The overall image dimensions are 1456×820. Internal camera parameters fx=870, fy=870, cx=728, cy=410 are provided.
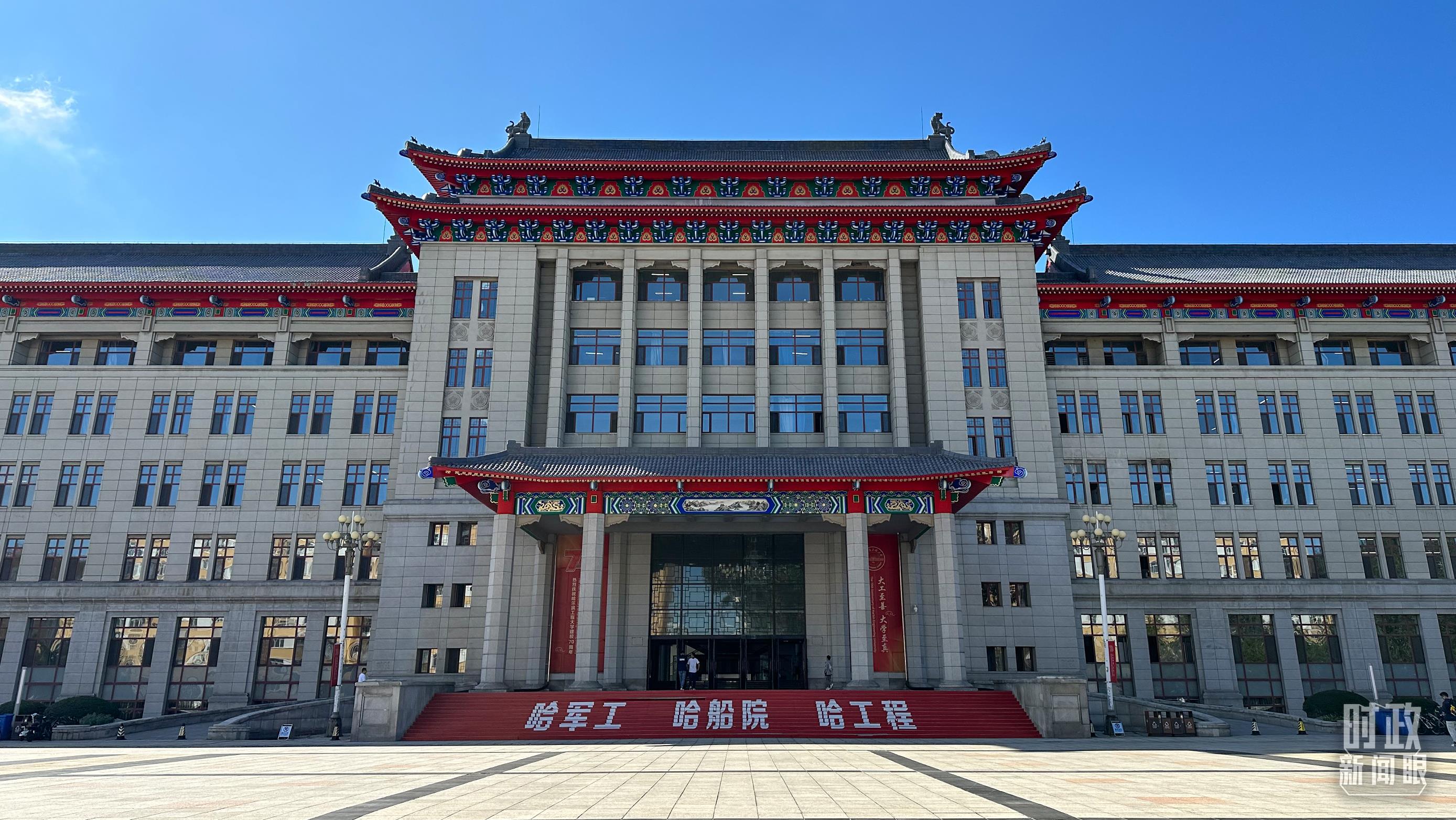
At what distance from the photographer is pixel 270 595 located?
37.3 metres

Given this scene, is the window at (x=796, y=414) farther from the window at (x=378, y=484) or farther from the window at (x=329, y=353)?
the window at (x=329, y=353)

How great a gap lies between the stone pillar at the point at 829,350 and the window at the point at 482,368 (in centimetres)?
1424

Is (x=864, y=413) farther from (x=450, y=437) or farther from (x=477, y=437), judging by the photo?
(x=450, y=437)

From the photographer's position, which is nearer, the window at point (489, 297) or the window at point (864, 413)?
the window at point (864, 413)

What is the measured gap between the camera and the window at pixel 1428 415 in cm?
3962

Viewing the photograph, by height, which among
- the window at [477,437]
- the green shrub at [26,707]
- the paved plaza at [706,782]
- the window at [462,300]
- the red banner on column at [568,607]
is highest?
the window at [462,300]

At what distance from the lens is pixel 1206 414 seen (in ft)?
131

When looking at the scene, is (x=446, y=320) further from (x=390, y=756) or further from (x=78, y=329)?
(x=390, y=756)

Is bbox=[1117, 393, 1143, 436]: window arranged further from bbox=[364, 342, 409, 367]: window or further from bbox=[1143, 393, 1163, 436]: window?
bbox=[364, 342, 409, 367]: window

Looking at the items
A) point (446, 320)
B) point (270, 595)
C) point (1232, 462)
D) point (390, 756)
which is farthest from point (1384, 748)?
point (270, 595)

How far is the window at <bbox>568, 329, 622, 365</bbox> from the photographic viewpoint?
1510 inches

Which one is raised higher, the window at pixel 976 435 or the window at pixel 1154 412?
the window at pixel 1154 412

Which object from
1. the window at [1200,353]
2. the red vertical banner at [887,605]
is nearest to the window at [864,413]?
the red vertical banner at [887,605]

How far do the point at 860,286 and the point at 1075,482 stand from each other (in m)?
13.0
